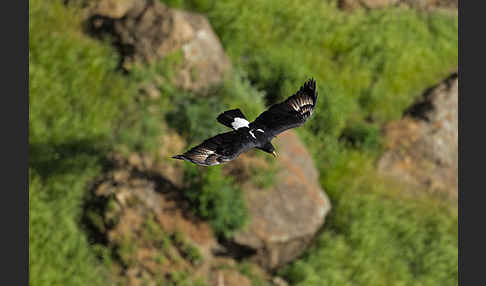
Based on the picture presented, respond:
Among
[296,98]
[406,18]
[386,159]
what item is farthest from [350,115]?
[296,98]

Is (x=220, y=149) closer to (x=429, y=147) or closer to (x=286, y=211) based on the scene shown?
(x=286, y=211)

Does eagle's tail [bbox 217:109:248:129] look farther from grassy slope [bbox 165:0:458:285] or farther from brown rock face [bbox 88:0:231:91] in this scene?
grassy slope [bbox 165:0:458:285]

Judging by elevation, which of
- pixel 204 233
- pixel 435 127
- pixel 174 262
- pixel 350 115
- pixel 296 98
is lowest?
pixel 174 262

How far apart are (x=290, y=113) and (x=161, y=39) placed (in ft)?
11.8

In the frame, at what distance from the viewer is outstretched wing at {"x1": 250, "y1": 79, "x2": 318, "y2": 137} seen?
19.3 feet

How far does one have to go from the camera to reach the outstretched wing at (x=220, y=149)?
5.02m

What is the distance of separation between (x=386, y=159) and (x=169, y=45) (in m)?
4.71

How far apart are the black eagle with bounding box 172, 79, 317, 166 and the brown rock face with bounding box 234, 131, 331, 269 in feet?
8.39

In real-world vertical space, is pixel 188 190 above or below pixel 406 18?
below

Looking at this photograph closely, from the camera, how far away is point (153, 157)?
27.2ft

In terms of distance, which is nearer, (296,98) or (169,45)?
(296,98)

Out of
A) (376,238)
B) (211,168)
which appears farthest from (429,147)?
(211,168)

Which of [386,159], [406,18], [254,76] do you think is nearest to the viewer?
[254,76]

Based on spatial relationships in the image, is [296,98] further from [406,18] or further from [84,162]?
[406,18]
